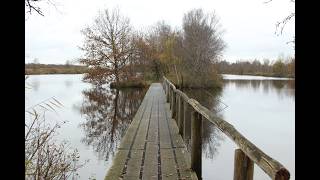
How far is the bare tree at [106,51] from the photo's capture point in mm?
38250

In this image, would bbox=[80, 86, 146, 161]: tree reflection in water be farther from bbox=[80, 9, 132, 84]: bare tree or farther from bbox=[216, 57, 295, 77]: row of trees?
bbox=[216, 57, 295, 77]: row of trees

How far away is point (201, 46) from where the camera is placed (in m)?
42.1

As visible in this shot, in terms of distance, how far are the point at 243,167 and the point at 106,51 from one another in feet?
120

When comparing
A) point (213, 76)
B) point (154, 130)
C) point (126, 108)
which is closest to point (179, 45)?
point (213, 76)

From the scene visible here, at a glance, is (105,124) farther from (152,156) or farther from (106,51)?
(106,51)

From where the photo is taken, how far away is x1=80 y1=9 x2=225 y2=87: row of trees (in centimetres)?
3841

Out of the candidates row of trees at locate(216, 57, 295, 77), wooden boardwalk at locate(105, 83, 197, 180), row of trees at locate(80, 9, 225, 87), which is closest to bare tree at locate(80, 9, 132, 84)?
row of trees at locate(80, 9, 225, 87)

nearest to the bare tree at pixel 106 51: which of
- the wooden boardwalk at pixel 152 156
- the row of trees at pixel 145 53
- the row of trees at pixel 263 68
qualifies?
the row of trees at pixel 145 53

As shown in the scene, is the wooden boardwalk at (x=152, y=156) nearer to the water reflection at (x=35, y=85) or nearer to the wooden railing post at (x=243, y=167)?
the water reflection at (x=35, y=85)

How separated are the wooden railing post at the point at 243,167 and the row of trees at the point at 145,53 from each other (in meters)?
36.1

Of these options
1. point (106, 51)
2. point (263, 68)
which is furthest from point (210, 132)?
point (263, 68)

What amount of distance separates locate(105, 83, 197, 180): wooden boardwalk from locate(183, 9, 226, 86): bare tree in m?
31.2
